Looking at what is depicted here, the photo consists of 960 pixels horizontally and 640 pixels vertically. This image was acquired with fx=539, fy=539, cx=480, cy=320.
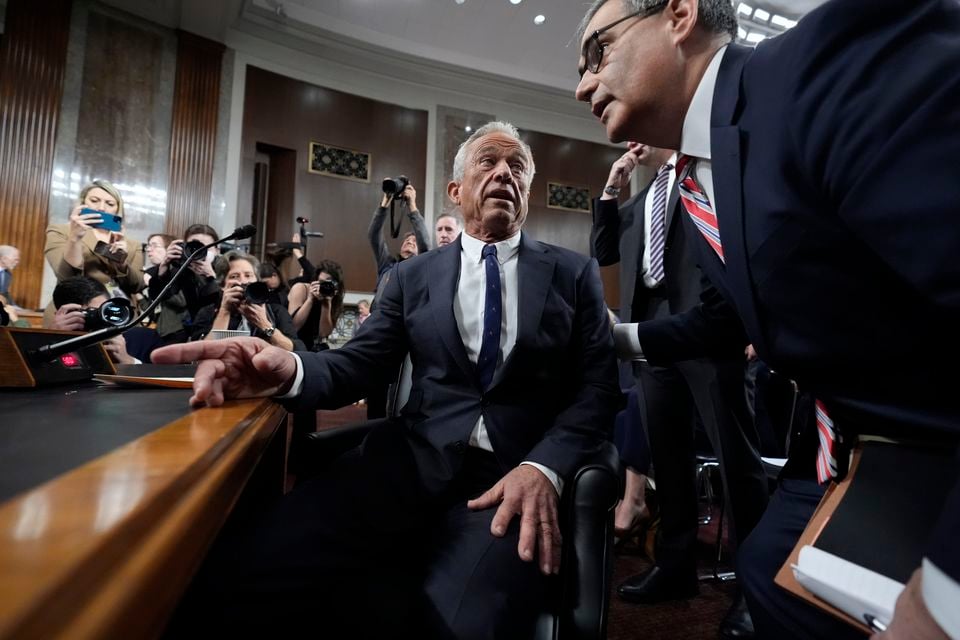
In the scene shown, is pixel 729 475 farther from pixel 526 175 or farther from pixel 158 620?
pixel 158 620

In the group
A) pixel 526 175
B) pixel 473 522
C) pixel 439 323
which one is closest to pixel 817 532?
pixel 473 522

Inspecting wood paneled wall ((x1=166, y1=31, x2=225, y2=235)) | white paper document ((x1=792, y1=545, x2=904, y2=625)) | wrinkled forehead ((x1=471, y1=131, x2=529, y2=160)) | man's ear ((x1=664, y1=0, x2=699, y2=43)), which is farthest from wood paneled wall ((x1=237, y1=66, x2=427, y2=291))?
white paper document ((x1=792, y1=545, x2=904, y2=625))

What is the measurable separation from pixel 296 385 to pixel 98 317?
0.43 metres

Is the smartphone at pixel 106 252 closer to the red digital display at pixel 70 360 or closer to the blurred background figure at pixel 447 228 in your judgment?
the blurred background figure at pixel 447 228

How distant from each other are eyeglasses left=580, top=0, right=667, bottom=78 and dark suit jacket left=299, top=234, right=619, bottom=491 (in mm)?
482

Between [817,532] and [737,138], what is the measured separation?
19.2 inches

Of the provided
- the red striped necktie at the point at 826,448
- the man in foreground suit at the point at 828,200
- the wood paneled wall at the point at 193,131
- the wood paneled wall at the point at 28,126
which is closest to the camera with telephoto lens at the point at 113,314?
the man in foreground suit at the point at 828,200

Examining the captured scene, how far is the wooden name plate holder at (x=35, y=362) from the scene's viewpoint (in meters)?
0.85

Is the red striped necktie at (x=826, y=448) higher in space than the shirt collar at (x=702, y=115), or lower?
lower

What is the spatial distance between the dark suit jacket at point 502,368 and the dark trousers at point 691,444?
452 millimetres

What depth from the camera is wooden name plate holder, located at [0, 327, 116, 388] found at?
0.85 m

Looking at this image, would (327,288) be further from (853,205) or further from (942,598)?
(942,598)

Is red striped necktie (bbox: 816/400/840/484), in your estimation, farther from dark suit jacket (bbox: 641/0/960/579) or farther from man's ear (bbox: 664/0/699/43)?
man's ear (bbox: 664/0/699/43)

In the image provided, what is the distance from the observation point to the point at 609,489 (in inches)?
34.7
